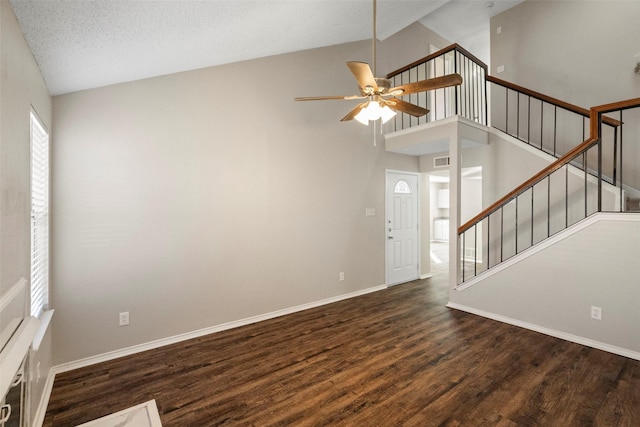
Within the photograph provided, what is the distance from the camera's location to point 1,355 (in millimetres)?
1191

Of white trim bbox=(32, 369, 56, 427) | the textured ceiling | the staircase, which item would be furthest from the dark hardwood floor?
the textured ceiling

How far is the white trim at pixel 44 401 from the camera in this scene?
2025mm

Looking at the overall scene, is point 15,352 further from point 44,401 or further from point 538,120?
point 538,120

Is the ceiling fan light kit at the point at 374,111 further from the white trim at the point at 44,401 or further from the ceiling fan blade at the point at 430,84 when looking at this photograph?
the white trim at the point at 44,401

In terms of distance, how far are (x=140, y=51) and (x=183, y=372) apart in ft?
8.71

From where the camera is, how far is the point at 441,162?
549cm

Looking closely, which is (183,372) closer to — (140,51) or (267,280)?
(267,280)

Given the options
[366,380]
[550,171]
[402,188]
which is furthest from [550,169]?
[366,380]

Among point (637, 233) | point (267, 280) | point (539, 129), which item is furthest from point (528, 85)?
point (267, 280)

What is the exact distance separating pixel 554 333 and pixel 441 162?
10.3ft

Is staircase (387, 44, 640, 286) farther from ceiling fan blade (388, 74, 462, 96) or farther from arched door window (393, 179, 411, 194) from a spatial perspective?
ceiling fan blade (388, 74, 462, 96)

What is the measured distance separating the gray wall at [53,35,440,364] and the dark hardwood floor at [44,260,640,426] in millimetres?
499

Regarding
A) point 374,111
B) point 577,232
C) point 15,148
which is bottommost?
point 577,232

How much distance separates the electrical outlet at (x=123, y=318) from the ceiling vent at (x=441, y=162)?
16.8 ft
